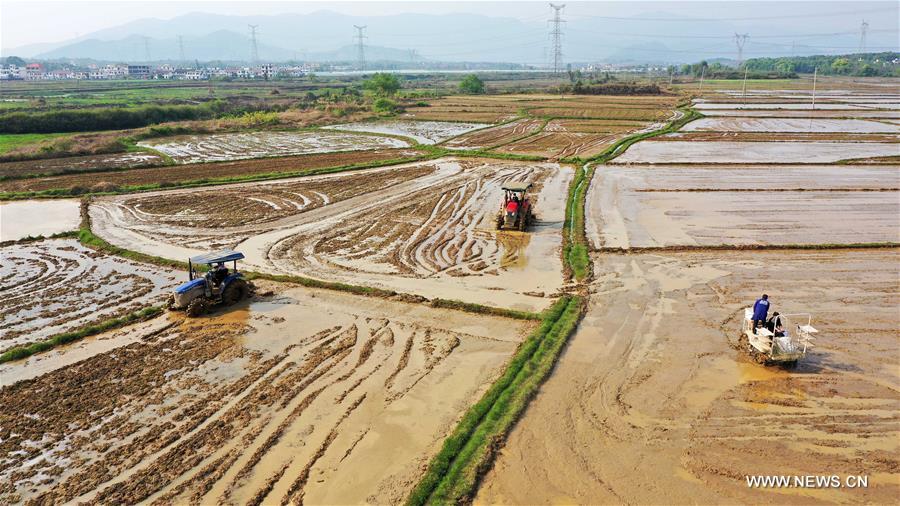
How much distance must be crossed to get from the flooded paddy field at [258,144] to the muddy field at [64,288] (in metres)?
18.8

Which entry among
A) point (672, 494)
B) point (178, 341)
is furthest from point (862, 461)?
point (178, 341)

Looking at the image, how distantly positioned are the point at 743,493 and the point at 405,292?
30.5 feet

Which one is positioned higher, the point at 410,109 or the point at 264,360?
the point at 410,109

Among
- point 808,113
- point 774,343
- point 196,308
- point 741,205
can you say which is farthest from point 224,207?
point 808,113

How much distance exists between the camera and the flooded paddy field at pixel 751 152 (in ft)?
117

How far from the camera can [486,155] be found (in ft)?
122

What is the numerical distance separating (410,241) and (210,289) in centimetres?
717

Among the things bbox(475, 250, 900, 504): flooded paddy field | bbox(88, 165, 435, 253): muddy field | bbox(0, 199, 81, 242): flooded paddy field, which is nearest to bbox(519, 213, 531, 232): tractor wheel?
bbox(475, 250, 900, 504): flooded paddy field

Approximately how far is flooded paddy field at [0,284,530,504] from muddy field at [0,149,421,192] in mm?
18958

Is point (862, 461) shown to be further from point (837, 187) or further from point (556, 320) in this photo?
point (837, 187)

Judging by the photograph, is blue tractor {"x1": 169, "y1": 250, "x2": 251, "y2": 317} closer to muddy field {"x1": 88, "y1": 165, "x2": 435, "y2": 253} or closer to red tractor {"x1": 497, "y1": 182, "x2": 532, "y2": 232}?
muddy field {"x1": 88, "y1": 165, "x2": 435, "y2": 253}

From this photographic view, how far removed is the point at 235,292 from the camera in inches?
584

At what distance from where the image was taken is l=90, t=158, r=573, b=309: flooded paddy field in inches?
639

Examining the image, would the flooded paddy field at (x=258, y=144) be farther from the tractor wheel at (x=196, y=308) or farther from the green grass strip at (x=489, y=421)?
the green grass strip at (x=489, y=421)
